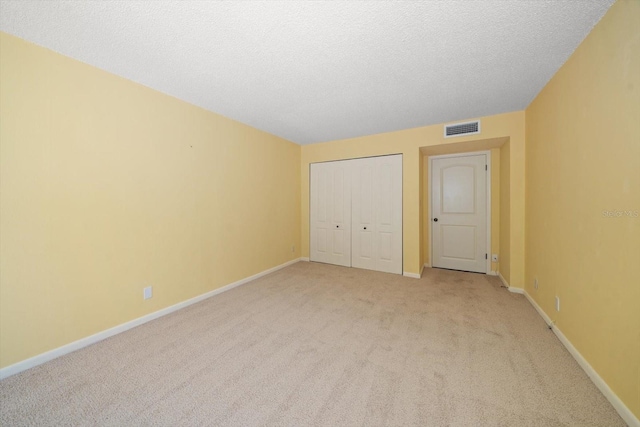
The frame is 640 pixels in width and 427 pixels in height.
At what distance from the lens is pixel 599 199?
1.59 meters

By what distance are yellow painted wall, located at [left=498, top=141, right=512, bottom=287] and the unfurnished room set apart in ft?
0.30

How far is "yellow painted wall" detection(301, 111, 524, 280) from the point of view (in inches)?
124

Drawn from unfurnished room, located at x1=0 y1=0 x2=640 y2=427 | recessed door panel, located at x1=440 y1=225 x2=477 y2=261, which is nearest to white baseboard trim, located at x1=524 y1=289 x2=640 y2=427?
unfurnished room, located at x1=0 y1=0 x2=640 y2=427

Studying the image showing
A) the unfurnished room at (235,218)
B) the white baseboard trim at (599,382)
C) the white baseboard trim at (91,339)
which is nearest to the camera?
the white baseboard trim at (599,382)

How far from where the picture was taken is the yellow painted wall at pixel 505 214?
10.7 ft

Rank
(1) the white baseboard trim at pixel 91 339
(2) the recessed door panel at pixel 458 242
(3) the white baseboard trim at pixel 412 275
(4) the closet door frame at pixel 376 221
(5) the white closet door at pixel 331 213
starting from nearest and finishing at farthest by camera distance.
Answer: (1) the white baseboard trim at pixel 91 339 < (3) the white baseboard trim at pixel 412 275 < (4) the closet door frame at pixel 376 221 < (2) the recessed door panel at pixel 458 242 < (5) the white closet door at pixel 331 213

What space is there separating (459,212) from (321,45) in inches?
148

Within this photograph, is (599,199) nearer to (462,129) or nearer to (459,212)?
(462,129)

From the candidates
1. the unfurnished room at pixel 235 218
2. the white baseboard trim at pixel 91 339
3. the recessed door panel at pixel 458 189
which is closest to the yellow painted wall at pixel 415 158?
the unfurnished room at pixel 235 218

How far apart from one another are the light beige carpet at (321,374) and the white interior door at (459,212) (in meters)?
1.49

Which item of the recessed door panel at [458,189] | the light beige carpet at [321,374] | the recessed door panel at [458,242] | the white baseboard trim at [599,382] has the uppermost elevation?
the recessed door panel at [458,189]

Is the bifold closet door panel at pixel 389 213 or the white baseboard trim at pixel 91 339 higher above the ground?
the bifold closet door panel at pixel 389 213

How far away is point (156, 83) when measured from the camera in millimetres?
2412

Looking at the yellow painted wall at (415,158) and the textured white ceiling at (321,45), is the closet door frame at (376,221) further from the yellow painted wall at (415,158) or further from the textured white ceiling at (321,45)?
the textured white ceiling at (321,45)
